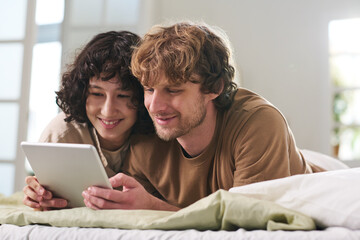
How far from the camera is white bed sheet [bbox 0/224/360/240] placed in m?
0.83

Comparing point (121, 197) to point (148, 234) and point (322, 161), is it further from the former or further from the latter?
point (322, 161)

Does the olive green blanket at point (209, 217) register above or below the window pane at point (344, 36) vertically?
below

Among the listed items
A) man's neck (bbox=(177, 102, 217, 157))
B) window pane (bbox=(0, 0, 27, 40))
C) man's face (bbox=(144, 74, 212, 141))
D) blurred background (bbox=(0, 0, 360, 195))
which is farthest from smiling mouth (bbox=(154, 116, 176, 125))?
window pane (bbox=(0, 0, 27, 40))

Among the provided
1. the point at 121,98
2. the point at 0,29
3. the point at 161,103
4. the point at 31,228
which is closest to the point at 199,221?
the point at 31,228

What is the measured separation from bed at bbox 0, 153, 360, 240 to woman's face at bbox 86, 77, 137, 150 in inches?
24.6

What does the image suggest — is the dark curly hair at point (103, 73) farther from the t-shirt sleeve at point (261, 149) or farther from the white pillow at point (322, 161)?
the white pillow at point (322, 161)

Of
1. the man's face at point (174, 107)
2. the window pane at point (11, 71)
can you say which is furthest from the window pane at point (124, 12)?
the man's face at point (174, 107)

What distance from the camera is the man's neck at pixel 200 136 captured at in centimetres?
162

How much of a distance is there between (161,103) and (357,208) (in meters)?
0.77

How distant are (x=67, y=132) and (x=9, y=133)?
2.33 m

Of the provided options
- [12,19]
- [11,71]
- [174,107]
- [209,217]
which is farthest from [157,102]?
[12,19]

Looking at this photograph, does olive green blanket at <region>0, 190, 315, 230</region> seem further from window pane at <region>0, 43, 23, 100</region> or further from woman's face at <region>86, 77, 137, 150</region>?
window pane at <region>0, 43, 23, 100</region>

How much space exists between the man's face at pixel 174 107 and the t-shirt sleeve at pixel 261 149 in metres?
0.17

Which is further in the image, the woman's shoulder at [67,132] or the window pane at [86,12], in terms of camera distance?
the window pane at [86,12]
